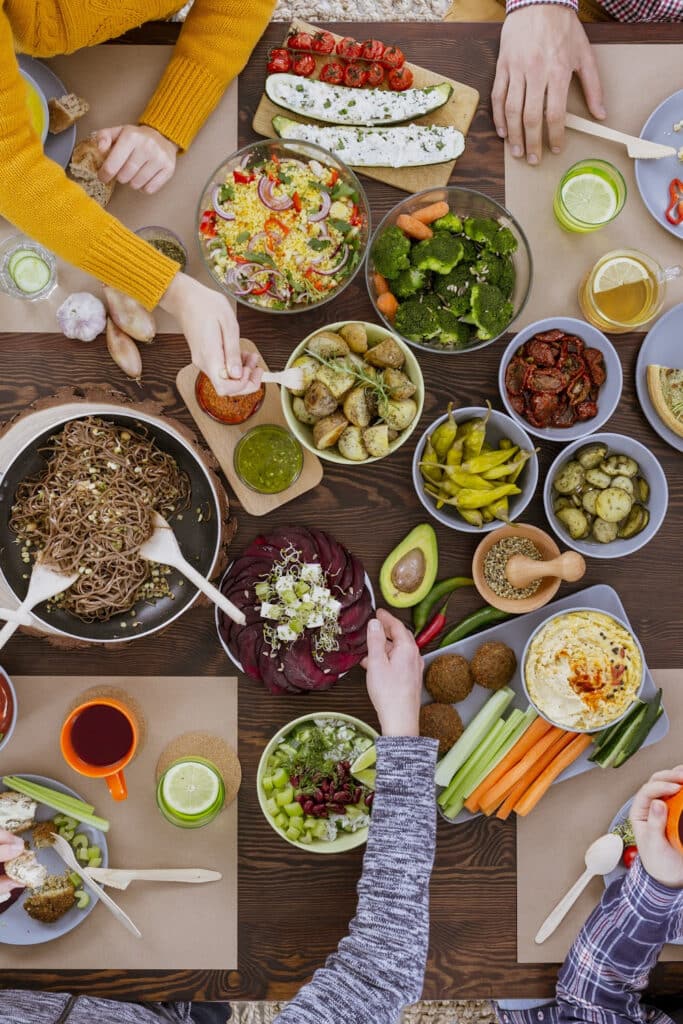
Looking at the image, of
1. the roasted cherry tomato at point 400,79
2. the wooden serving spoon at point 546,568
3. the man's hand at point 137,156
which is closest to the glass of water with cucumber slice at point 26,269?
the man's hand at point 137,156

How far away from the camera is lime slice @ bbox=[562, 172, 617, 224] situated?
2.08m

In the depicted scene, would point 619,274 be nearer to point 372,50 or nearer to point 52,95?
point 372,50

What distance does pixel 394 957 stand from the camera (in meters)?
1.89

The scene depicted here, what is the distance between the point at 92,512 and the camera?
1.97m

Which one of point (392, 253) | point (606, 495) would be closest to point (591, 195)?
point (392, 253)

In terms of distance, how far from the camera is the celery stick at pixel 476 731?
211 cm

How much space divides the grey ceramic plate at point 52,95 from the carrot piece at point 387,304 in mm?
842

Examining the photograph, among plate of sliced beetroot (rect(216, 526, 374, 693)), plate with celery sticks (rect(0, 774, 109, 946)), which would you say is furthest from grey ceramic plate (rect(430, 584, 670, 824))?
plate with celery sticks (rect(0, 774, 109, 946))

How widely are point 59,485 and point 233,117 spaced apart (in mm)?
1044

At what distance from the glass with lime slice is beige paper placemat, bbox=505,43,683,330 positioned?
1.39 meters

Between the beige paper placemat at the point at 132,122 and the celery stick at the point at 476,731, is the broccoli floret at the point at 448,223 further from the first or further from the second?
the celery stick at the point at 476,731

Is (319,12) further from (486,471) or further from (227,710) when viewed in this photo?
(227,710)

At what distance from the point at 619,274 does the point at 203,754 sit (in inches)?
63.6

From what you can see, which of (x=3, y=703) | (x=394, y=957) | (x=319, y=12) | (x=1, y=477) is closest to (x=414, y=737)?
(x=394, y=957)
